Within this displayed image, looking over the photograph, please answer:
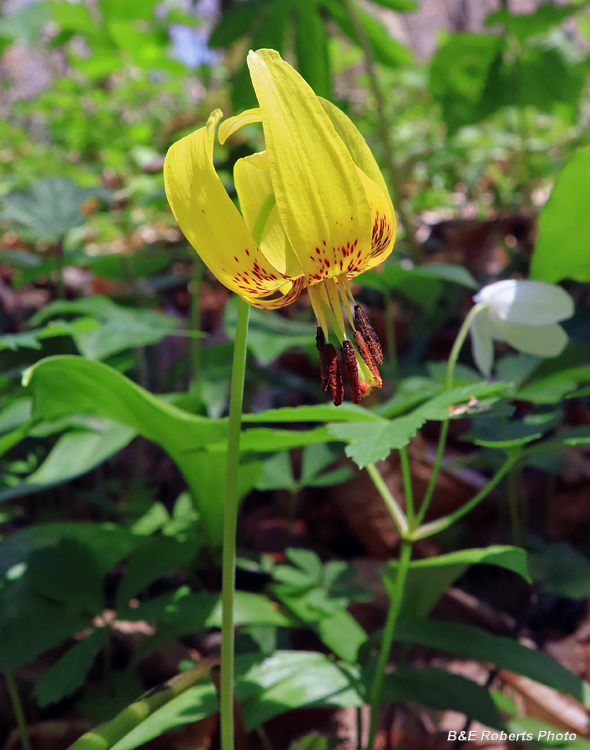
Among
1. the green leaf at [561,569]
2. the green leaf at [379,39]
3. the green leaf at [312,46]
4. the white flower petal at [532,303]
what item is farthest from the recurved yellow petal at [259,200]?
the green leaf at [379,39]

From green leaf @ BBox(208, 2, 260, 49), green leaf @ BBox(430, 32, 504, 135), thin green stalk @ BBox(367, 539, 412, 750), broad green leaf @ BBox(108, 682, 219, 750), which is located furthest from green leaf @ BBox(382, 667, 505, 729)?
green leaf @ BBox(430, 32, 504, 135)

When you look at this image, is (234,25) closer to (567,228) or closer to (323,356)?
(567,228)

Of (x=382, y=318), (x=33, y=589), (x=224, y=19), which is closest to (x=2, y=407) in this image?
(x=33, y=589)

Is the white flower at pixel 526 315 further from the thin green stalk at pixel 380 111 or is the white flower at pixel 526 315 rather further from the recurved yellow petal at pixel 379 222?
the thin green stalk at pixel 380 111

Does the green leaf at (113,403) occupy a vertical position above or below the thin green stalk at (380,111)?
below

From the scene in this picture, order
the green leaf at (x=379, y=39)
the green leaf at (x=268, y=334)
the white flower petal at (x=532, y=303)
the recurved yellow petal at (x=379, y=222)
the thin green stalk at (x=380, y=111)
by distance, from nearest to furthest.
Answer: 1. the recurved yellow petal at (x=379, y=222)
2. the white flower petal at (x=532, y=303)
3. the green leaf at (x=268, y=334)
4. the thin green stalk at (x=380, y=111)
5. the green leaf at (x=379, y=39)

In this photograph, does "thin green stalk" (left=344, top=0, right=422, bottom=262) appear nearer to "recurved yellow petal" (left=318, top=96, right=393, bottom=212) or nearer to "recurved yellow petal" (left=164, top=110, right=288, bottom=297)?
"recurved yellow petal" (left=318, top=96, right=393, bottom=212)
